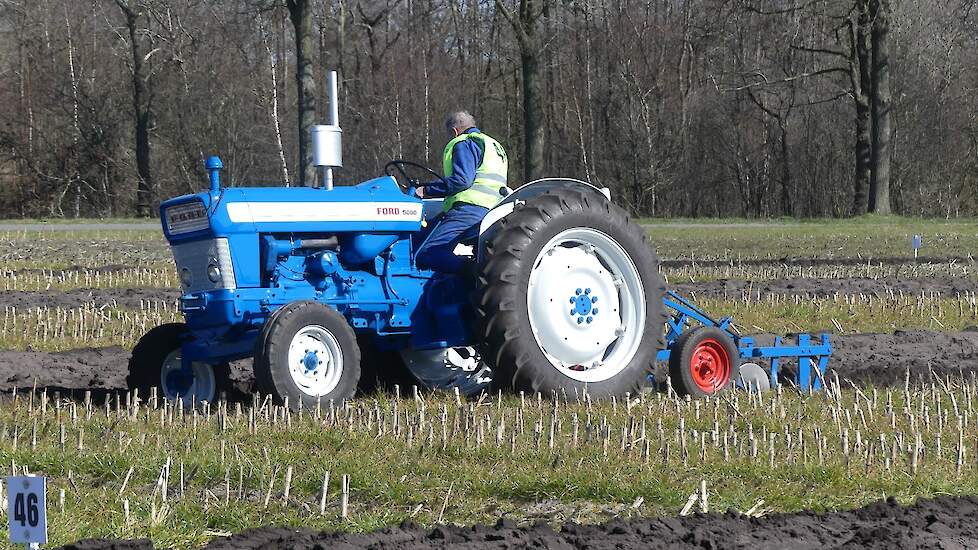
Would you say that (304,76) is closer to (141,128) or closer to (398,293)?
(141,128)

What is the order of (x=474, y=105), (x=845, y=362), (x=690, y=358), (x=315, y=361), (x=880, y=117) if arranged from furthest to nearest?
1. (x=474, y=105)
2. (x=880, y=117)
3. (x=845, y=362)
4. (x=690, y=358)
5. (x=315, y=361)

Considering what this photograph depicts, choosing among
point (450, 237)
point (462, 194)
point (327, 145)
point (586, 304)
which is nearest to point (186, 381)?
point (327, 145)

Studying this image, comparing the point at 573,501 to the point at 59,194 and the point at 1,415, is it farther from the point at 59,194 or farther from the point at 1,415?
the point at 59,194

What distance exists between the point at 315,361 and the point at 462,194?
134cm

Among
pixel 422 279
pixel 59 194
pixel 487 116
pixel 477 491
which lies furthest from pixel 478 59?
pixel 477 491

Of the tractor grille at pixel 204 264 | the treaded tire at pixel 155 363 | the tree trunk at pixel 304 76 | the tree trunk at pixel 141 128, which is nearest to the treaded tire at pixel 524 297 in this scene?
the tractor grille at pixel 204 264

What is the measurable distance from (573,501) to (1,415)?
3360mm

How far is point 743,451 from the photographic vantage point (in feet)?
19.5

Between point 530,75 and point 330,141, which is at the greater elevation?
point 530,75

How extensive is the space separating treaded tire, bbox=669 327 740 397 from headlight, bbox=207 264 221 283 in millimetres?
2666

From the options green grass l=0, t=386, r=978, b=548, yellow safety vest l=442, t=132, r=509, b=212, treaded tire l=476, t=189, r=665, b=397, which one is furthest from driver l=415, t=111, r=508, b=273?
green grass l=0, t=386, r=978, b=548

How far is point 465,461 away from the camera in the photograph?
18.9 ft

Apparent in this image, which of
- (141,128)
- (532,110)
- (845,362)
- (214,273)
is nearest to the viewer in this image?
(214,273)

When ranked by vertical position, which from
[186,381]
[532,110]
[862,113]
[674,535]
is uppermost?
[862,113]
